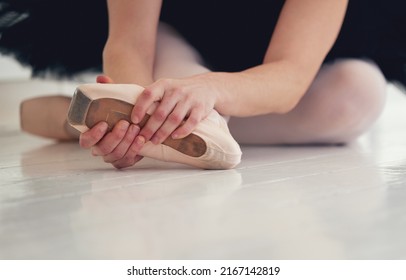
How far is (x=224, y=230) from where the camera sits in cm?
66

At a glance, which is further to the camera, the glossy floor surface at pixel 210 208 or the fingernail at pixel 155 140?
the fingernail at pixel 155 140

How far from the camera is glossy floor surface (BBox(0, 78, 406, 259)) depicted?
23.9 inches

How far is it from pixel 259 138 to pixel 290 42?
0.99ft

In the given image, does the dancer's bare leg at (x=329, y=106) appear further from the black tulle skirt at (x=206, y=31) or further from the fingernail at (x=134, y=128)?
the fingernail at (x=134, y=128)

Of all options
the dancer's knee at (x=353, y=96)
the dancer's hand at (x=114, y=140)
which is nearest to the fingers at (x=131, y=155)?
the dancer's hand at (x=114, y=140)

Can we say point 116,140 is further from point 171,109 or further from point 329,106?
point 329,106

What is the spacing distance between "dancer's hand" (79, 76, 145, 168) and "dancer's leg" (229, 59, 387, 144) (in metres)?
0.42

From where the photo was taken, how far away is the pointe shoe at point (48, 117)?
1.45 m

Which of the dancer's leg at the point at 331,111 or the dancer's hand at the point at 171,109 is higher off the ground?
the dancer's hand at the point at 171,109

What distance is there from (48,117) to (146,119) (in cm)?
60

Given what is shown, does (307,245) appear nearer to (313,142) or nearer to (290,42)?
(290,42)

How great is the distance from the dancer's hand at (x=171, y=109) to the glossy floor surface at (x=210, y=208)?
2.6 inches
